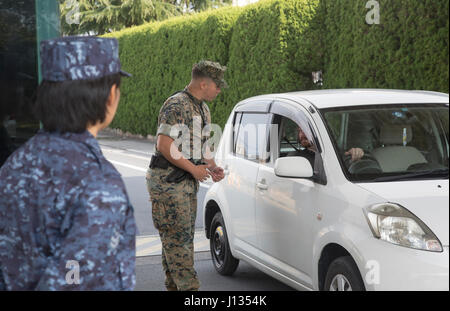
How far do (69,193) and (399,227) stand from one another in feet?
7.83

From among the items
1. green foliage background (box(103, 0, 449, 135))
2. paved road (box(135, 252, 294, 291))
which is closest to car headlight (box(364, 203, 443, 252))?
paved road (box(135, 252, 294, 291))

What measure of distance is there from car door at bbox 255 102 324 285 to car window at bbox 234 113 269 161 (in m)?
0.14

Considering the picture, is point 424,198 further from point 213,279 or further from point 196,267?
point 196,267

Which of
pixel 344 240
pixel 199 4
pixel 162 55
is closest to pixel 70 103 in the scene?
pixel 344 240

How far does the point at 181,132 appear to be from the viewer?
17.6 feet

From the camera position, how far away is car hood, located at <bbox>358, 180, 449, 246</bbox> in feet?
12.5

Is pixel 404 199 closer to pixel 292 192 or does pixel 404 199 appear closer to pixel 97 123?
pixel 292 192

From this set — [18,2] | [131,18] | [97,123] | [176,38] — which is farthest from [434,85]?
[131,18]

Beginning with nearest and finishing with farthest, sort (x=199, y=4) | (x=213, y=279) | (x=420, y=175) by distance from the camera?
(x=420, y=175) → (x=213, y=279) → (x=199, y=4)

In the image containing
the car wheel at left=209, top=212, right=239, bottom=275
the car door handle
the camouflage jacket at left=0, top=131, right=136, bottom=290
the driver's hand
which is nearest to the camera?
the camouflage jacket at left=0, top=131, right=136, bottom=290

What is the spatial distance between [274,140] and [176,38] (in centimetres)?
1886

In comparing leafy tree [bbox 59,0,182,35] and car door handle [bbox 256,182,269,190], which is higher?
leafy tree [bbox 59,0,182,35]

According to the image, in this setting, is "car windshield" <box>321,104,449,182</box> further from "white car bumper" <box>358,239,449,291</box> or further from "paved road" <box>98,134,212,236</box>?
"paved road" <box>98,134,212,236</box>

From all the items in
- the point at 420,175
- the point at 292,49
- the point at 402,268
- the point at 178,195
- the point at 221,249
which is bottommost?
the point at 221,249
